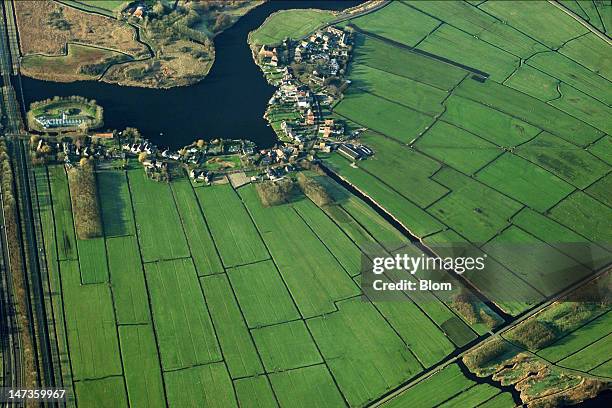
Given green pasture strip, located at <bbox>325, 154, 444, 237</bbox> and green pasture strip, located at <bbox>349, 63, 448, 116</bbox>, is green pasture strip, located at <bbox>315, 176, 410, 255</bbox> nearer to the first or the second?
green pasture strip, located at <bbox>325, 154, 444, 237</bbox>

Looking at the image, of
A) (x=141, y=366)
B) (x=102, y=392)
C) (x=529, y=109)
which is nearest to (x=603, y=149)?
(x=529, y=109)

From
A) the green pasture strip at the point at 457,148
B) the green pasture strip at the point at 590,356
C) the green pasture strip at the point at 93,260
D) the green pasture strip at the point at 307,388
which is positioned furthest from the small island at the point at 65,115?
the green pasture strip at the point at 590,356

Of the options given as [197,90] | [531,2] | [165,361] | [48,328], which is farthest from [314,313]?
[531,2]

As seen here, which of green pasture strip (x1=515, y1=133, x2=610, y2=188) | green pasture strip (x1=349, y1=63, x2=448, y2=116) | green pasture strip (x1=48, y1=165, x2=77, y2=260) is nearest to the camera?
green pasture strip (x1=48, y1=165, x2=77, y2=260)

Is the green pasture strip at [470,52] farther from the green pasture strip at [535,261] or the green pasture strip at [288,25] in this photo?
the green pasture strip at [535,261]

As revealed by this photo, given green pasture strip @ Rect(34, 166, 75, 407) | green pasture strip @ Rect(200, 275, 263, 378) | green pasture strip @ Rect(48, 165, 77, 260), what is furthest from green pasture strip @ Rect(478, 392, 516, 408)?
green pasture strip @ Rect(48, 165, 77, 260)

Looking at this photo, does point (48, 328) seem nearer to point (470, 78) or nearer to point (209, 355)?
point (209, 355)
